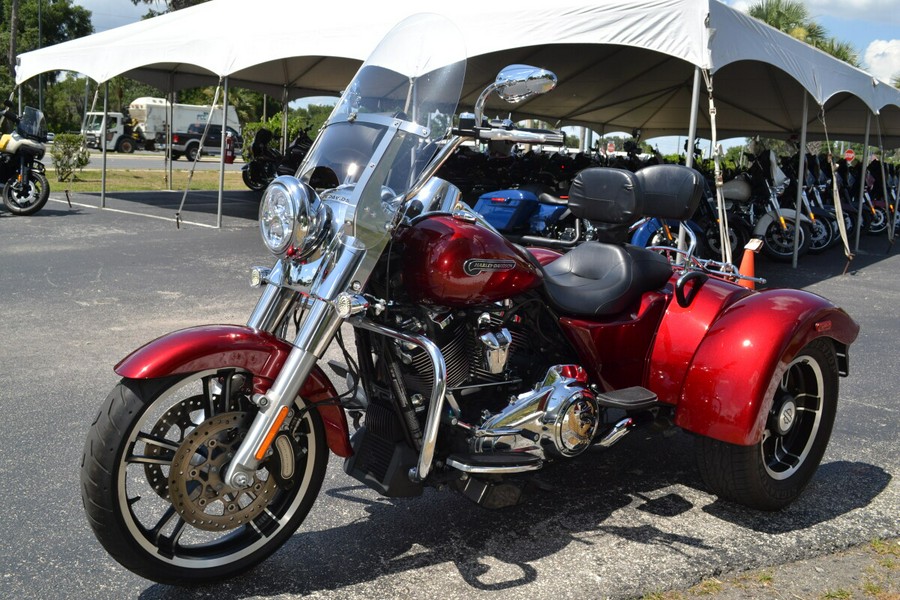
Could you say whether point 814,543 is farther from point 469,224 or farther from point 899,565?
point 469,224

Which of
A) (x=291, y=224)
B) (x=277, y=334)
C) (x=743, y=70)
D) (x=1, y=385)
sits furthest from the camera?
(x=743, y=70)

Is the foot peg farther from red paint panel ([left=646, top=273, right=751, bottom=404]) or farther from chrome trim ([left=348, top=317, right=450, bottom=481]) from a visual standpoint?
chrome trim ([left=348, top=317, right=450, bottom=481])

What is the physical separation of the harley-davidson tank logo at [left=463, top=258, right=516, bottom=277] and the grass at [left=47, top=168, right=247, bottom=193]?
1535 cm

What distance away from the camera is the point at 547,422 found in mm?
3068

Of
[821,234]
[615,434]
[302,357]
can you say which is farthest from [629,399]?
[821,234]

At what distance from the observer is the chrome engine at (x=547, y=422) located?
301 centimetres

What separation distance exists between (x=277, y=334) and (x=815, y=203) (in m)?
12.9

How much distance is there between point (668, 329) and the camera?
3604 millimetres

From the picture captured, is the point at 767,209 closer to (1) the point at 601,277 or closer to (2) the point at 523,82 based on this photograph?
(1) the point at 601,277

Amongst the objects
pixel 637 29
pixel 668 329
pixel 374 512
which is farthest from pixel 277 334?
pixel 637 29

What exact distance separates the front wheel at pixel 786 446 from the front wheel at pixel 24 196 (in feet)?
36.8

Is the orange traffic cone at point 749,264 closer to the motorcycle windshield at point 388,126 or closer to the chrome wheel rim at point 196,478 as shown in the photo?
the motorcycle windshield at point 388,126

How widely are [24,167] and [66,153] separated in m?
6.15

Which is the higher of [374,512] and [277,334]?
[277,334]
